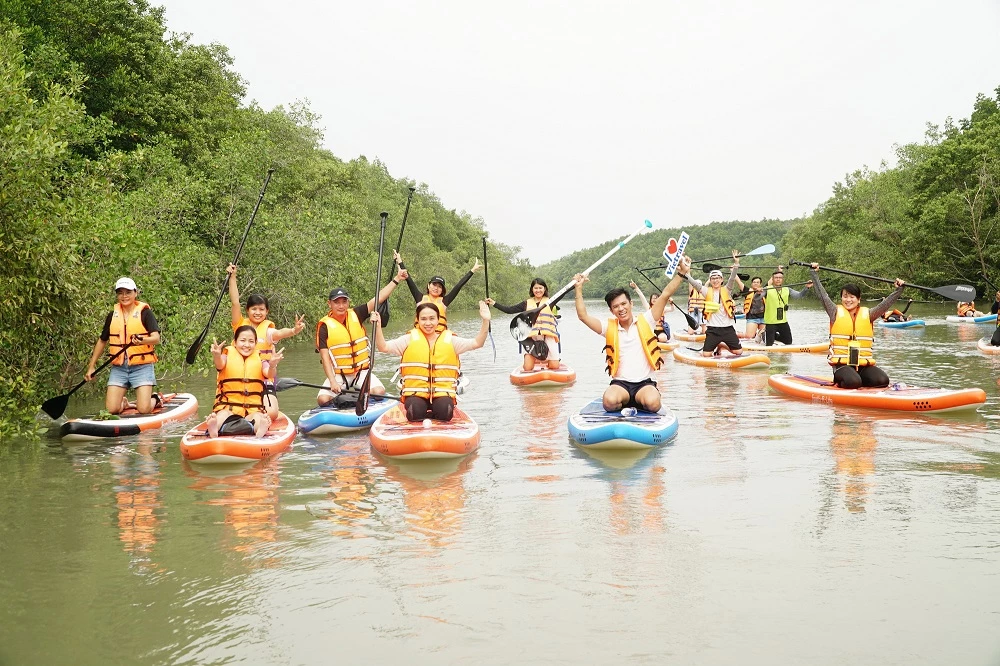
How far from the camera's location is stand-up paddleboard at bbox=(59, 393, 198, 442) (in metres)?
9.07

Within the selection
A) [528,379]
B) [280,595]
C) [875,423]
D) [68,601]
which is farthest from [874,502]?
[528,379]

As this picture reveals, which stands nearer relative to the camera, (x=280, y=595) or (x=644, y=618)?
(x=644, y=618)

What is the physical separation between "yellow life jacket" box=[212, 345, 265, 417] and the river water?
2.48 feet

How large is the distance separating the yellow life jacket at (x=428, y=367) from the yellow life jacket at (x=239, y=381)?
1.48 m

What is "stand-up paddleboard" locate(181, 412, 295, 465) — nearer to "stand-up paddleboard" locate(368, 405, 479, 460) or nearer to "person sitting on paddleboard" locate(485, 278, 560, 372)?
"stand-up paddleboard" locate(368, 405, 479, 460)

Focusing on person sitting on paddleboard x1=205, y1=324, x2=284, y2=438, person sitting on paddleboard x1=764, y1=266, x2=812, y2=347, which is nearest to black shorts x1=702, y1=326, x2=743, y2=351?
person sitting on paddleboard x1=764, y1=266, x2=812, y2=347

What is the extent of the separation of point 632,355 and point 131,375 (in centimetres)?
570

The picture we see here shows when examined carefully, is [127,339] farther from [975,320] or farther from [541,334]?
[975,320]

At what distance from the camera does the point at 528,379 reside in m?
13.7

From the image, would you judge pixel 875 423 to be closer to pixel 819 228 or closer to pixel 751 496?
pixel 751 496

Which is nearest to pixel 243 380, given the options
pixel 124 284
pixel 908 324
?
pixel 124 284

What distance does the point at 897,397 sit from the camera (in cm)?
982

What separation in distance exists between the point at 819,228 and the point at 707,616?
65.1 m

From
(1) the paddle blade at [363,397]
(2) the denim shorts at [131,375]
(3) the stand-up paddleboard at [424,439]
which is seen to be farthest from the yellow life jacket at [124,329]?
(3) the stand-up paddleboard at [424,439]
